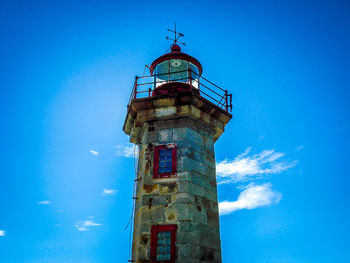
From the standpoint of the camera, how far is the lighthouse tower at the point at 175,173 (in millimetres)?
8242

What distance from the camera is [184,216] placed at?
332 inches

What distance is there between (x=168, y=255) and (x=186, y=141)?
11.4ft

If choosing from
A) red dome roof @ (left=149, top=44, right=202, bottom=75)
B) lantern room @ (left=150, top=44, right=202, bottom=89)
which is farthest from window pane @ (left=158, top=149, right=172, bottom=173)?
red dome roof @ (left=149, top=44, right=202, bottom=75)

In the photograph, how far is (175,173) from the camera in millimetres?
9109

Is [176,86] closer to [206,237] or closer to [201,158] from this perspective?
[201,158]

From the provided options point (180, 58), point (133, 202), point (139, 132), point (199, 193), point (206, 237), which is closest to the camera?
point (206, 237)

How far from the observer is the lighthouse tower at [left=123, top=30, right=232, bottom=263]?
824 cm

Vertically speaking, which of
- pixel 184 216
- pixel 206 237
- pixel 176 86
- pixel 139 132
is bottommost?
pixel 206 237

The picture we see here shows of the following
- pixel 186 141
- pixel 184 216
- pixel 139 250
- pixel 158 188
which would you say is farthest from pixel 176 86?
pixel 139 250

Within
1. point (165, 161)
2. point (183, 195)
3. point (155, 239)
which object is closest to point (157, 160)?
point (165, 161)

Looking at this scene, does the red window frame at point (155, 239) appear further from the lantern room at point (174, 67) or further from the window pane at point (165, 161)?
the lantern room at point (174, 67)

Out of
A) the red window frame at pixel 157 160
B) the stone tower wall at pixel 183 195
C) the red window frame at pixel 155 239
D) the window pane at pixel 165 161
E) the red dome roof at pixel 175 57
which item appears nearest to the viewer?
the red window frame at pixel 155 239

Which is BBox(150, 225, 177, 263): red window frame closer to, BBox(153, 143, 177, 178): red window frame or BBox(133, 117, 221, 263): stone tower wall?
BBox(133, 117, 221, 263): stone tower wall

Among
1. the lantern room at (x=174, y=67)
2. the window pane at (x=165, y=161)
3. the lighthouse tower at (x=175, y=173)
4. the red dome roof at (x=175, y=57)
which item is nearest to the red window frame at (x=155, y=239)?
the lighthouse tower at (x=175, y=173)
